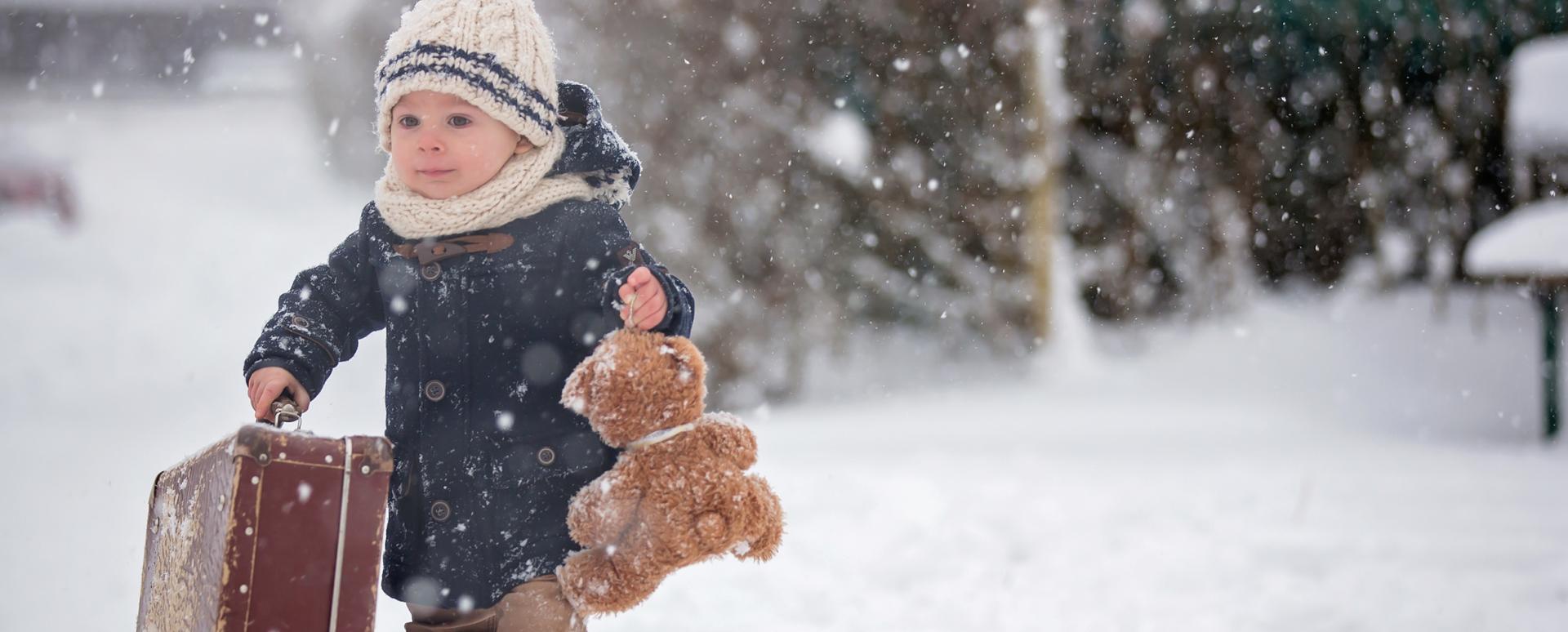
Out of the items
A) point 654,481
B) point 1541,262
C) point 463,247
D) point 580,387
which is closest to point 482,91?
point 463,247

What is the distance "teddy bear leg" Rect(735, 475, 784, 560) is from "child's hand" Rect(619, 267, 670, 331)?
0.32 m

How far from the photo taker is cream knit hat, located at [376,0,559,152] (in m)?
2.06

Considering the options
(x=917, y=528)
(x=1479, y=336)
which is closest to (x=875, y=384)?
(x=917, y=528)

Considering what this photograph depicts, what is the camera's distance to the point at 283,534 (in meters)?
1.68

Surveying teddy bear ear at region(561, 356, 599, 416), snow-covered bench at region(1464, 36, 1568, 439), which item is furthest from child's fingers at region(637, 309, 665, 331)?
snow-covered bench at region(1464, 36, 1568, 439)

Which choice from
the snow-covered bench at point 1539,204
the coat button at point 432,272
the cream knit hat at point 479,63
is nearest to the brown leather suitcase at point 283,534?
the coat button at point 432,272

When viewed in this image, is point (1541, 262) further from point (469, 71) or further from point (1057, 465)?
point (469, 71)

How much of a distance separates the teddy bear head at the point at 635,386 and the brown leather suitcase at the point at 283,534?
→ 1.05 ft

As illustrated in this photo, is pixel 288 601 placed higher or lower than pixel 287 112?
lower

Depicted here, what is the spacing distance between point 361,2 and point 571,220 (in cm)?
901

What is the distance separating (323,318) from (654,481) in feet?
2.56

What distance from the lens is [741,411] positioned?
7.19 meters

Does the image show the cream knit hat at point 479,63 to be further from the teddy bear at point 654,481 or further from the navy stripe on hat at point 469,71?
the teddy bear at point 654,481

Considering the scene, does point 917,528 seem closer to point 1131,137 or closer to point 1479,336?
point 1131,137
